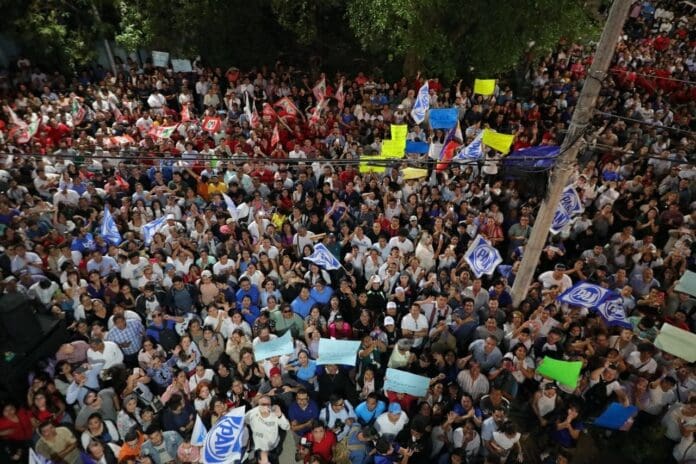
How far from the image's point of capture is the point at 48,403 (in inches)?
247

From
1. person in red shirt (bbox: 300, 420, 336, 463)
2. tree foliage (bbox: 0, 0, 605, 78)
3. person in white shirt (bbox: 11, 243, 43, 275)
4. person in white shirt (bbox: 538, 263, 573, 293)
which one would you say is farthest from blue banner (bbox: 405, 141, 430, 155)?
person in white shirt (bbox: 11, 243, 43, 275)

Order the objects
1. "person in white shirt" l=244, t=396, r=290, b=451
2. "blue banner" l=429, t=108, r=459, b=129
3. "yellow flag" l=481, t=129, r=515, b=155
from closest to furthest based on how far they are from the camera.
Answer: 1. "person in white shirt" l=244, t=396, r=290, b=451
2. "yellow flag" l=481, t=129, r=515, b=155
3. "blue banner" l=429, t=108, r=459, b=129

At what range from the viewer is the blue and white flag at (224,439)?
5.57 metres

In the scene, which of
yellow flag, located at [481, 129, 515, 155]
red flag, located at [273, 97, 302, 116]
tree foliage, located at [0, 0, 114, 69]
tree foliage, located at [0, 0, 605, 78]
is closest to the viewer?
yellow flag, located at [481, 129, 515, 155]

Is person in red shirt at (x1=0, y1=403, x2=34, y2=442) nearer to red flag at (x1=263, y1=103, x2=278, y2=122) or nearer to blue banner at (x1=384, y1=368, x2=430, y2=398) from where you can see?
blue banner at (x1=384, y1=368, x2=430, y2=398)

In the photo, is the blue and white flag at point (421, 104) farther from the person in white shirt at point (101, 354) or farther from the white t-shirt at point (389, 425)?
the person in white shirt at point (101, 354)

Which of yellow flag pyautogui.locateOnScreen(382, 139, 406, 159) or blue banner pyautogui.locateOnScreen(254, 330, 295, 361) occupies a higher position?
yellow flag pyautogui.locateOnScreen(382, 139, 406, 159)

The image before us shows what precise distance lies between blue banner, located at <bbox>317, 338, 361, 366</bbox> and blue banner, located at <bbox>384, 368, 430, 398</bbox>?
518 mm

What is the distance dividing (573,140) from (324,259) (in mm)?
4002

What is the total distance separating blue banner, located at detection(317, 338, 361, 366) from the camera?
20.9 ft

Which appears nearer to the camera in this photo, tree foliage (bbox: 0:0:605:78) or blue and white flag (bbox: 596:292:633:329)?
blue and white flag (bbox: 596:292:633:329)

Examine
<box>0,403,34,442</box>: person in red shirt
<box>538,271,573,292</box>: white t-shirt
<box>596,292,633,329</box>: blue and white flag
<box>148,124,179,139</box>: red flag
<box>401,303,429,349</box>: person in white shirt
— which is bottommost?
<box>0,403,34,442</box>: person in red shirt

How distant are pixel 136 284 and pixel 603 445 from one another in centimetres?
746

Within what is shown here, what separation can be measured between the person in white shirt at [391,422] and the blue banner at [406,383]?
0.22m
